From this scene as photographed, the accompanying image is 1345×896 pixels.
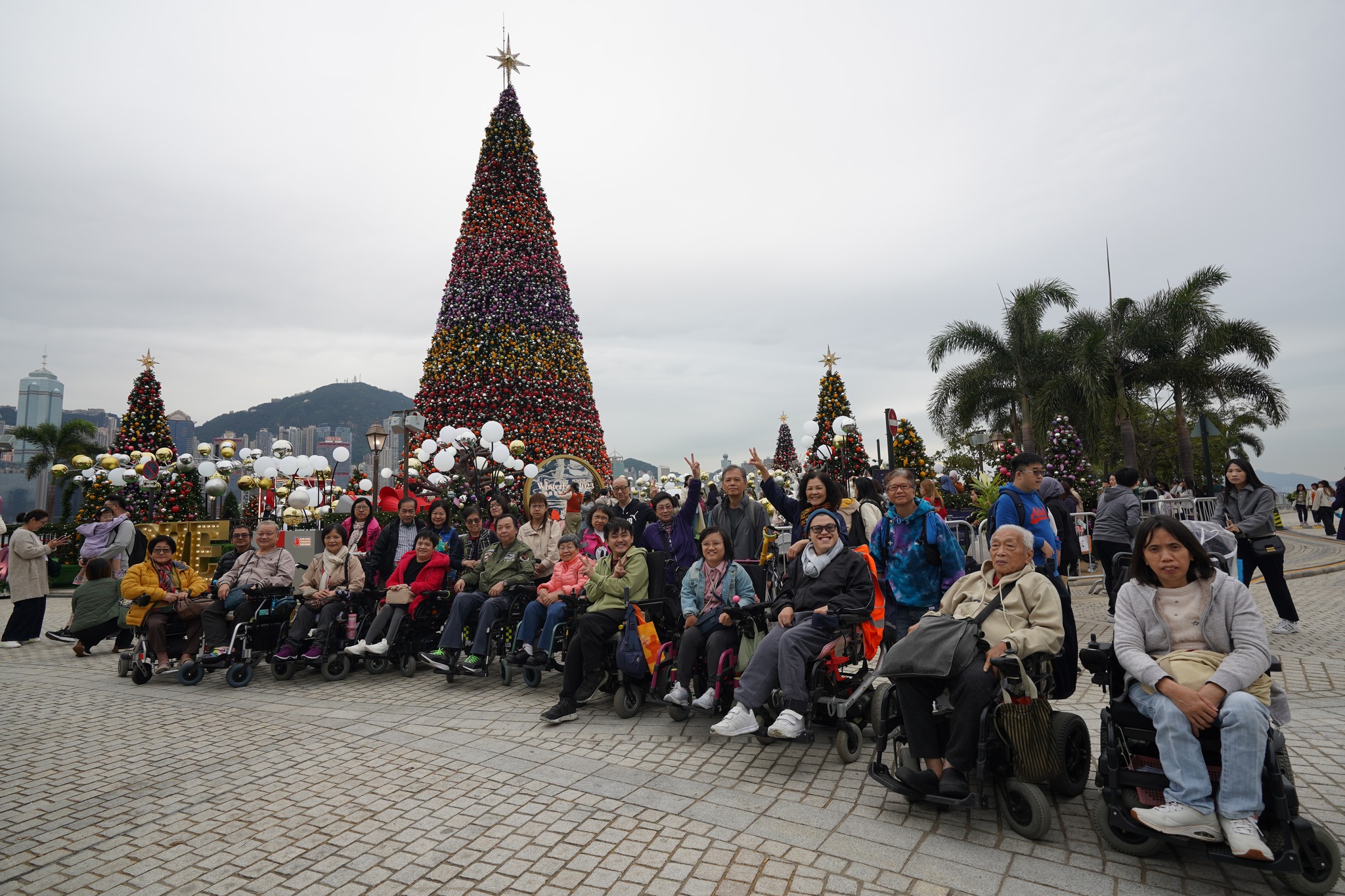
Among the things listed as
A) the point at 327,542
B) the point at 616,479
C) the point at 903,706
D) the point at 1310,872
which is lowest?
the point at 1310,872

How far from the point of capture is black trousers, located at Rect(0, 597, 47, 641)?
9.31 metres

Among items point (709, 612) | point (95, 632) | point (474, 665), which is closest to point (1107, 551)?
point (709, 612)

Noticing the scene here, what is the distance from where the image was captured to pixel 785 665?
4293 mm

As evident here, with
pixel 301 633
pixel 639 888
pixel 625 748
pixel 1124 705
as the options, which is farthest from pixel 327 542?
pixel 1124 705

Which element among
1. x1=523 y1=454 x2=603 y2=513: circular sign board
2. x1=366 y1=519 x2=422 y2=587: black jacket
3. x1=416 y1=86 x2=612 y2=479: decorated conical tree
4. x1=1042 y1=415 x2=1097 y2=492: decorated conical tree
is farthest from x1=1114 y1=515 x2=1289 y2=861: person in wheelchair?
x1=416 y1=86 x2=612 y2=479: decorated conical tree

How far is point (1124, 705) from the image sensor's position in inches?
120

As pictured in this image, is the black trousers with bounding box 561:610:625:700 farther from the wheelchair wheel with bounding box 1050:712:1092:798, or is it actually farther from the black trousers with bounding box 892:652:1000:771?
the wheelchair wheel with bounding box 1050:712:1092:798

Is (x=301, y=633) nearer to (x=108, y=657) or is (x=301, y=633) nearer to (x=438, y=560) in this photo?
(x=438, y=560)

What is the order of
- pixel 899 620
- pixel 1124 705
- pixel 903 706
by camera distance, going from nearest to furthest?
pixel 1124 705 → pixel 903 706 → pixel 899 620

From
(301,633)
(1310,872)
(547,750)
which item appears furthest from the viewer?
(301,633)

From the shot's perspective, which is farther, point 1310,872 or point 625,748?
point 625,748

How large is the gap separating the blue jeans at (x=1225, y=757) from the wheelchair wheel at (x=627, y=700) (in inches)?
142

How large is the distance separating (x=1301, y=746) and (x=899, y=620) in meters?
2.29

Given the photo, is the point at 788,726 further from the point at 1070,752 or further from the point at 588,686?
the point at 588,686
